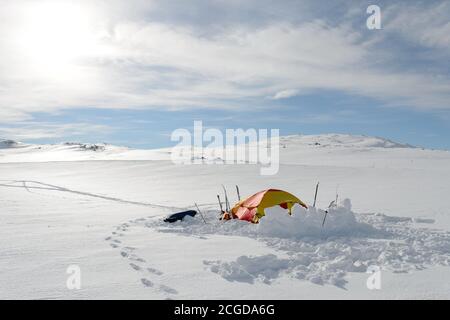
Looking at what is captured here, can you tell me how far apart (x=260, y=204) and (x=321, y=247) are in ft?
11.6

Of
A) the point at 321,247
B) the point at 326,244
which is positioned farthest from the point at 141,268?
the point at 326,244

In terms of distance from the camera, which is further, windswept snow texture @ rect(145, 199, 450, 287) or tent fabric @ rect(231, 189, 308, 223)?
tent fabric @ rect(231, 189, 308, 223)

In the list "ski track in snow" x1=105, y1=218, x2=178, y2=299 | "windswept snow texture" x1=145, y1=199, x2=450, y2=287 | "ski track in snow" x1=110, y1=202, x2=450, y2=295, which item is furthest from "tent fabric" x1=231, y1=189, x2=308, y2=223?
"ski track in snow" x1=105, y1=218, x2=178, y2=299

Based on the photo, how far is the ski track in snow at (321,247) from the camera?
634cm

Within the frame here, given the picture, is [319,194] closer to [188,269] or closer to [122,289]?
[188,269]

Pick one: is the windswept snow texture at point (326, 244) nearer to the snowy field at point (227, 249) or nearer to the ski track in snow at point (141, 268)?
the snowy field at point (227, 249)

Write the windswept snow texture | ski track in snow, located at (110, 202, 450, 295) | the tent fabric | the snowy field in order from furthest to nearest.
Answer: the tent fabric → the windswept snow texture → ski track in snow, located at (110, 202, 450, 295) → the snowy field

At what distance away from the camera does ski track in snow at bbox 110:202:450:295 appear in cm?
634

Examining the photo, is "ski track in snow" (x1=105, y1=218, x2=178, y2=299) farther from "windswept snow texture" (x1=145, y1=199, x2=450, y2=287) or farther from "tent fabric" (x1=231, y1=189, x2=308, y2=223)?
"tent fabric" (x1=231, y1=189, x2=308, y2=223)

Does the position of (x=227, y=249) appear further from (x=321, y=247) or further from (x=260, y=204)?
(x=260, y=204)

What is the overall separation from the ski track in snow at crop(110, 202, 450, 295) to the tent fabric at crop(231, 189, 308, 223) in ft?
2.17

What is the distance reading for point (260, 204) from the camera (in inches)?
444
